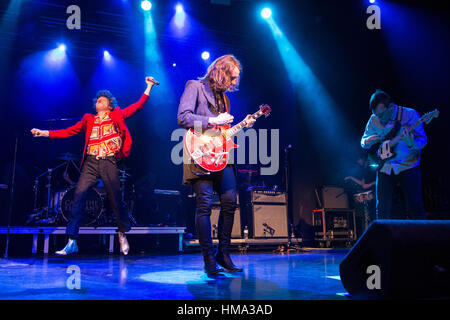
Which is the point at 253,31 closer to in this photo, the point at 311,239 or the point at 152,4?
the point at 152,4

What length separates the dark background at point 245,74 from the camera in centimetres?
763

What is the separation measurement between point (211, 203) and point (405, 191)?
7.23 ft

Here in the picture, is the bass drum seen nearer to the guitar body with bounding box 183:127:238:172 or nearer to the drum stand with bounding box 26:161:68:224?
the drum stand with bounding box 26:161:68:224

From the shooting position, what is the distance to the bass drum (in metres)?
6.48

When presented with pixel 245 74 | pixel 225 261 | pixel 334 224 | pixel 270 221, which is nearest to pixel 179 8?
pixel 245 74

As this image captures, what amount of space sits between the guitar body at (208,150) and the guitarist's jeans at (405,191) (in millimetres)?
1999

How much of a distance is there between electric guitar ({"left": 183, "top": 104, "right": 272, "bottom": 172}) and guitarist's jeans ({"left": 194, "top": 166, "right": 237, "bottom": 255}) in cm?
11

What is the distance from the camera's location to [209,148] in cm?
303

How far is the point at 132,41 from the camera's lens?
863cm

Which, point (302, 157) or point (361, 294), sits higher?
point (302, 157)

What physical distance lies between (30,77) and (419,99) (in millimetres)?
9092

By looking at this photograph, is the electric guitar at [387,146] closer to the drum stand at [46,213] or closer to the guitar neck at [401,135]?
the guitar neck at [401,135]

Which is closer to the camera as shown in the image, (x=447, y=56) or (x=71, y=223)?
(x=71, y=223)
